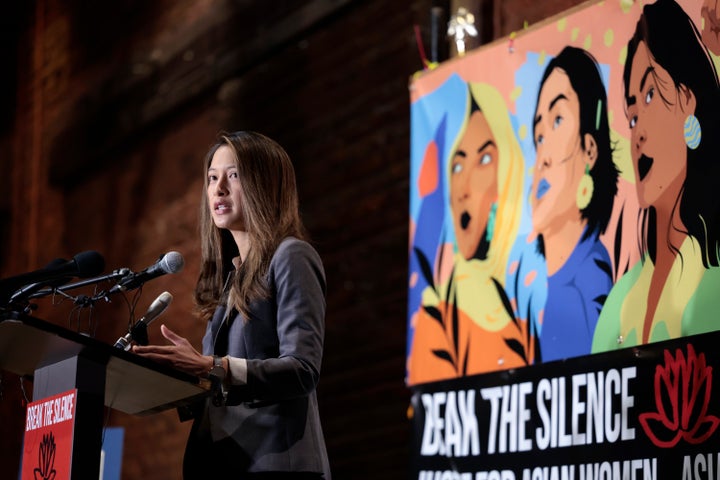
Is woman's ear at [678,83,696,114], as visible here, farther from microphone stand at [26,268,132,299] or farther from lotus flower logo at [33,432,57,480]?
lotus flower logo at [33,432,57,480]

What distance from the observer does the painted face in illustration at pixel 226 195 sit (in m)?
2.39

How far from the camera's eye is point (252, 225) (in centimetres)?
236

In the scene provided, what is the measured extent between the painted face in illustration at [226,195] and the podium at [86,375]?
1.43 feet

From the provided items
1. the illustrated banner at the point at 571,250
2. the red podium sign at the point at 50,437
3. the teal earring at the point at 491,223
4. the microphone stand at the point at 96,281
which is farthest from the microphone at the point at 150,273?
the teal earring at the point at 491,223

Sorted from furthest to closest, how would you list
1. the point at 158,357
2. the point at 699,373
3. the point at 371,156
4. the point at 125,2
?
the point at 125,2, the point at 371,156, the point at 699,373, the point at 158,357

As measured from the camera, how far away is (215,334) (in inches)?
92.1

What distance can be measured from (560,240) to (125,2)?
3.98 metres

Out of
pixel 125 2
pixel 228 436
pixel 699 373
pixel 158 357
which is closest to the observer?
pixel 158 357

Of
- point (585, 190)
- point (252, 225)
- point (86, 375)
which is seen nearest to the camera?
point (86, 375)

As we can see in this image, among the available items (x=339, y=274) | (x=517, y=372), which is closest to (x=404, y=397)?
(x=339, y=274)

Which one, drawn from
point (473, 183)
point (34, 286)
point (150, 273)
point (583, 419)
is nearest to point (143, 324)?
point (150, 273)

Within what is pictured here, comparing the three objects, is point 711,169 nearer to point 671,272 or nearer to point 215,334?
point 671,272

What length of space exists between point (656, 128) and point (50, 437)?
5.65ft

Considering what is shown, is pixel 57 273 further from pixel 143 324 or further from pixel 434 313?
pixel 434 313
